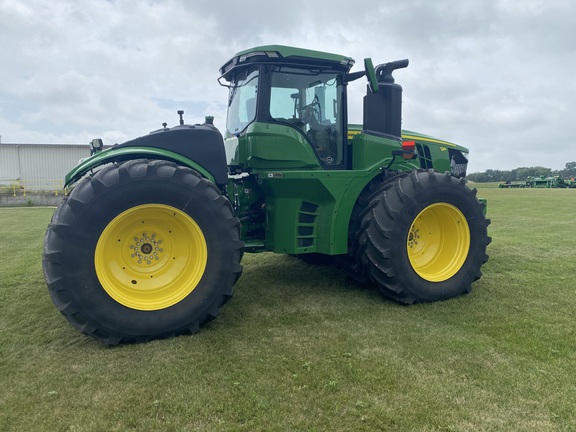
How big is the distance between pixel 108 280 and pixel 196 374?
1.16 m

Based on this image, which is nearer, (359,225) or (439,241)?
(359,225)

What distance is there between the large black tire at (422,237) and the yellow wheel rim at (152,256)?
72.7 inches

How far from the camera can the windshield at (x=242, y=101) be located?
4.86 metres

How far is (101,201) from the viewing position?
11.4ft

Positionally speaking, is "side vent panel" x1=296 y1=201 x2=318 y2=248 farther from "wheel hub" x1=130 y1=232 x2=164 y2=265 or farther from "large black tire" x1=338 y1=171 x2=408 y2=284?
"wheel hub" x1=130 y1=232 x2=164 y2=265

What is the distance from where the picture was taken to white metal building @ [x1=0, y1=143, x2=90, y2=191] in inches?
1331

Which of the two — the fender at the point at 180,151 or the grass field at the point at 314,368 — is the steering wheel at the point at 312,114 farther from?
the grass field at the point at 314,368

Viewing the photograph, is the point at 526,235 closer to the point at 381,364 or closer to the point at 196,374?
the point at 381,364

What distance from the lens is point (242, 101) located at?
16.8 ft

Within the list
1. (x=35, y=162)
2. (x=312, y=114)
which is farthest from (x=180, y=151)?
(x=35, y=162)

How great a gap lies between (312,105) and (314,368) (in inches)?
118

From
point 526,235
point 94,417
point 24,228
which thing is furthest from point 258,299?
point 24,228

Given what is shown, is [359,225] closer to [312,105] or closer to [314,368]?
[312,105]

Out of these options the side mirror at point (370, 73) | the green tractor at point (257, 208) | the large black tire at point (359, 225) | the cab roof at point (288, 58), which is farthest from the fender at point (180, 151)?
the side mirror at point (370, 73)
